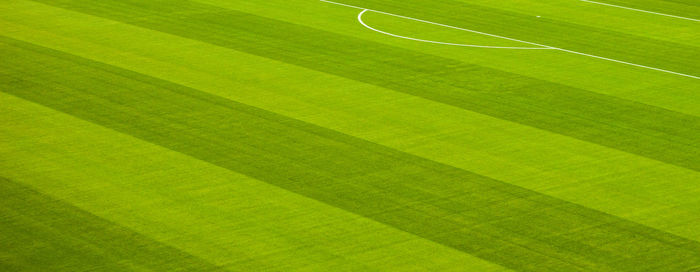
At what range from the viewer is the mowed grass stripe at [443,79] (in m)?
9.12

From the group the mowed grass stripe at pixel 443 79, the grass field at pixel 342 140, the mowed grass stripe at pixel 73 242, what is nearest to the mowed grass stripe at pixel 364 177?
the grass field at pixel 342 140

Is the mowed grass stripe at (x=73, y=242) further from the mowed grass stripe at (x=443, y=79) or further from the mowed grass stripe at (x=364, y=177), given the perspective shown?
the mowed grass stripe at (x=443, y=79)

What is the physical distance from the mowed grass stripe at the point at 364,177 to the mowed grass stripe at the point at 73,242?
1.28 metres

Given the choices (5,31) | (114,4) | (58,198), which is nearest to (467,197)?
(58,198)

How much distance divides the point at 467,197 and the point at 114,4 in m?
7.45

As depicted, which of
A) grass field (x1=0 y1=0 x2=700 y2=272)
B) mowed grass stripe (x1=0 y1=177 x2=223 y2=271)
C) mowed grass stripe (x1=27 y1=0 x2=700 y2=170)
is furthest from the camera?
mowed grass stripe (x1=27 y1=0 x2=700 y2=170)

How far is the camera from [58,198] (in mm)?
7449

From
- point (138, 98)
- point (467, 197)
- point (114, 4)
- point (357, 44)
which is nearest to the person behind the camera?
point (467, 197)

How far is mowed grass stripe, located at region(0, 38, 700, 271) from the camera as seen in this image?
6.78 m

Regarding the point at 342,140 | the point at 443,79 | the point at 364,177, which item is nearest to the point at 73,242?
the point at 364,177

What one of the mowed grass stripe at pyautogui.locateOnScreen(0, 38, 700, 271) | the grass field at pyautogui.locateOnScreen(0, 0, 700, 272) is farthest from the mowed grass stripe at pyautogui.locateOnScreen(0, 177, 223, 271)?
the mowed grass stripe at pyautogui.locateOnScreen(0, 38, 700, 271)

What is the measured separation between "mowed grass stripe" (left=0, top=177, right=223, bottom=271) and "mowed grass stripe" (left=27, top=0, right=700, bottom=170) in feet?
12.3

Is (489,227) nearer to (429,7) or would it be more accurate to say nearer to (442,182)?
(442,182)

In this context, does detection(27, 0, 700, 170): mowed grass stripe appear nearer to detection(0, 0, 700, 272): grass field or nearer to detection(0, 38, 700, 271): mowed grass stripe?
detection(0, 0, 700, 272): grass field
